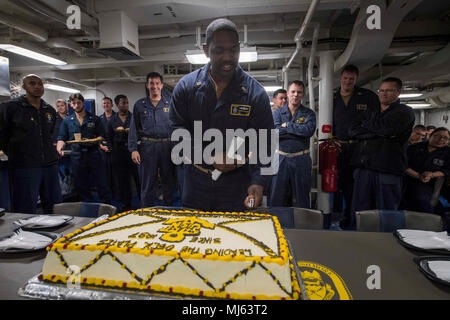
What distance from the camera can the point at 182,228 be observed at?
3.77ft

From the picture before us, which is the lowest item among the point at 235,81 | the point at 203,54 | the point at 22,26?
the point at 235,81

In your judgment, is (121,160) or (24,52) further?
(24,52)

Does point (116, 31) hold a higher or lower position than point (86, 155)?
higher

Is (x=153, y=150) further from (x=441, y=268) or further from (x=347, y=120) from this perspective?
(x=441, y=268)

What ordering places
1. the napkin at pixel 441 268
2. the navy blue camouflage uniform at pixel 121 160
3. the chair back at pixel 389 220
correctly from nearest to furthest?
the napkin at pixel 441 268 < the chair back at pixel 389 220 < the navy blue camouflage uniform at pixel 121 160

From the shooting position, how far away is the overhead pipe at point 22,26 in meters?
4.31

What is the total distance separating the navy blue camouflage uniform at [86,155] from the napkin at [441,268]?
4976 millimetres

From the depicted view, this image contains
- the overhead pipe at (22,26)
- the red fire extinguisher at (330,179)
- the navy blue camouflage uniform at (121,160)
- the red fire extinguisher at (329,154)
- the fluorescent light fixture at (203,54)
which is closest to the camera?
the red fire extinguisher at (329,154)

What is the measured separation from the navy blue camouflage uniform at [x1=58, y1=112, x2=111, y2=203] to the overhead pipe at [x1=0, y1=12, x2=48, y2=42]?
5.92ft

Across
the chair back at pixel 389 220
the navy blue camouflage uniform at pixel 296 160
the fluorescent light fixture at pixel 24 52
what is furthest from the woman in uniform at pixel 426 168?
the fluorescent light fixture at pixel 24 52

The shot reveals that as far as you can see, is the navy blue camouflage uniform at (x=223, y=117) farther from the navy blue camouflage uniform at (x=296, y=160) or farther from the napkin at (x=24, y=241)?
the navy blue camouflage uniform at (x=296, y=160)

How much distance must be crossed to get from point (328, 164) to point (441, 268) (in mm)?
2896

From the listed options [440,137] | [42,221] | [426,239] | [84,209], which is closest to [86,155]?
[84,209]
